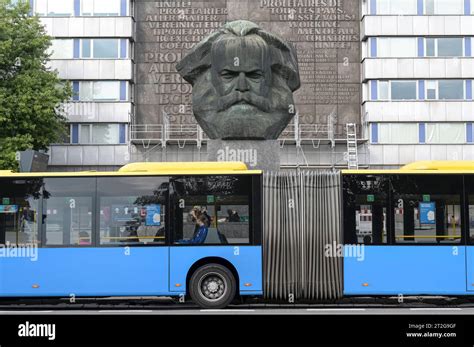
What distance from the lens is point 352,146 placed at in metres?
42.5

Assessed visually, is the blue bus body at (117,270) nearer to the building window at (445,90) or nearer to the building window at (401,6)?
the building window at (445,90)

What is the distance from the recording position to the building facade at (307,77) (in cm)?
4266

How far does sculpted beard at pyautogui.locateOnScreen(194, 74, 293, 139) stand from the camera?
2083 centimetres

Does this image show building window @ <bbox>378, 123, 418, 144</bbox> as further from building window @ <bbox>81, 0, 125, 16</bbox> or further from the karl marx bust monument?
the karl marx bust monument

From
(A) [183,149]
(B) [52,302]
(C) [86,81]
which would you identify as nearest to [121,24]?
(C) [86,81]

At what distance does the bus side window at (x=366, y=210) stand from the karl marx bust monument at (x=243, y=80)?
7.69 m

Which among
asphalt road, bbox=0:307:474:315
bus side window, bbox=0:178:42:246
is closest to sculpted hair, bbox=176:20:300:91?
bus side window, bbox=0:178:42:246

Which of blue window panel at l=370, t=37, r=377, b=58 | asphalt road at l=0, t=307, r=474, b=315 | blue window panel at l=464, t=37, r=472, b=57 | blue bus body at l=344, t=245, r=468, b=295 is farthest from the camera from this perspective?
blue window panel at l=464, t=37, r=472, b=57

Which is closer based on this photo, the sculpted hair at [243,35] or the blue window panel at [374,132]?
the sculpted hair at [243,35]

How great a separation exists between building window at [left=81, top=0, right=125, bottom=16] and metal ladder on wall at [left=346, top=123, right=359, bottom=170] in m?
17.1

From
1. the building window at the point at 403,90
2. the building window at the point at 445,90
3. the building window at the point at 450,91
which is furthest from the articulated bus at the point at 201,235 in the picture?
the building window at the point at 450,91

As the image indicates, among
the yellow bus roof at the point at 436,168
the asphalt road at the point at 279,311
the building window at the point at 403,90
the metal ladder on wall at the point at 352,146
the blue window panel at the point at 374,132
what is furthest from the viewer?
the building window at the point at 403,90

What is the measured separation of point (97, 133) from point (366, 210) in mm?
32589

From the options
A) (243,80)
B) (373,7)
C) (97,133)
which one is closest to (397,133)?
(373,7)
